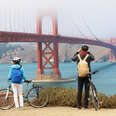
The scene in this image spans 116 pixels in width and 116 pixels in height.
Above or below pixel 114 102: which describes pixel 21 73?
above

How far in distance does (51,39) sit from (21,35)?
10761mm

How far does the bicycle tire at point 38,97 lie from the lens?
25.5 ft

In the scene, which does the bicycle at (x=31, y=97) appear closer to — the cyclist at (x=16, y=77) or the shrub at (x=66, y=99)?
the cyclist at (x=16, y=77)

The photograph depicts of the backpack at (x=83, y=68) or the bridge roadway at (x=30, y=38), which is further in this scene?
the bridge roadway at (x=30, y=38)

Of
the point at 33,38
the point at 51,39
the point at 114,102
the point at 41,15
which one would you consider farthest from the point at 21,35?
the point at 114,102

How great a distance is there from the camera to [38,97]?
7910mm

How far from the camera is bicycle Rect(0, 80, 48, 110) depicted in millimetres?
7536

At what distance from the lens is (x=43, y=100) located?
7.95 m

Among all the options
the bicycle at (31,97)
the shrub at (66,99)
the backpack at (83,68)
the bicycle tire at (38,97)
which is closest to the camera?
the backpack at (83,68)

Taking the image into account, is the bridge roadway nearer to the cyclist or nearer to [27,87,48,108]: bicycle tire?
[27,87,48,108]: bicycle tire

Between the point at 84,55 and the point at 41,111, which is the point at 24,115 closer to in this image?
the point at 41,111

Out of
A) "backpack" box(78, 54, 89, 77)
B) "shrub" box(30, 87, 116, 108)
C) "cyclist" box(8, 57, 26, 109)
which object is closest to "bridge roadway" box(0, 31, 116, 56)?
"shrub" box(30, 87, 116, 108)

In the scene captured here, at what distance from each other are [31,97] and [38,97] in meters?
0.23

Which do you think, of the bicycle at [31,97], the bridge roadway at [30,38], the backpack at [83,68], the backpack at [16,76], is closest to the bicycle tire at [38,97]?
the bicycle at [31,97]
